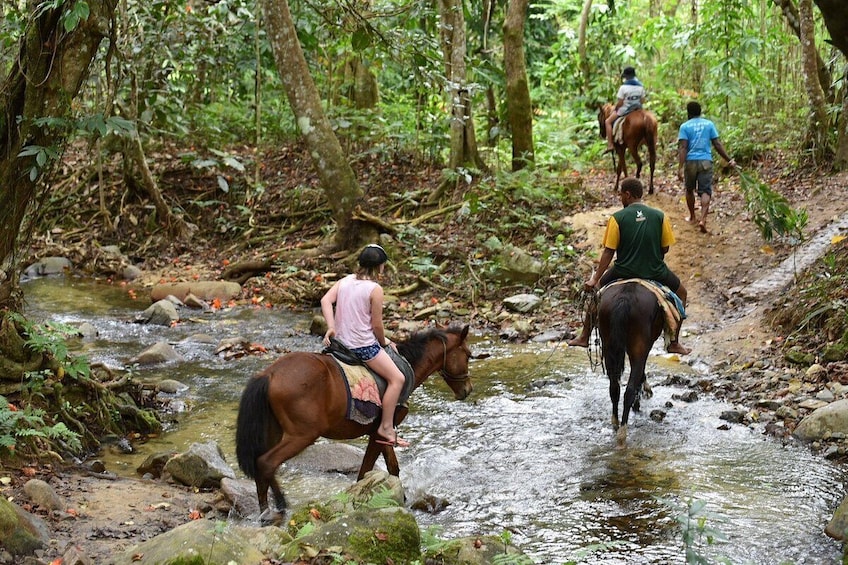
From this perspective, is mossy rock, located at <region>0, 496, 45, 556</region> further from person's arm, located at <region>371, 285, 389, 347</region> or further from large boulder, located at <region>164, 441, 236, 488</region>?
person's arm, located at <region>371, 285, 389, 347</region>

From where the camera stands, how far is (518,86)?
57.7 ft

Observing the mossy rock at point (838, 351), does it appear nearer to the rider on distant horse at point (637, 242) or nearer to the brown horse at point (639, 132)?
the rider on distant horse at point (637, 242)

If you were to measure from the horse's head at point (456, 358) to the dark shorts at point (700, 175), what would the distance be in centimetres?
844

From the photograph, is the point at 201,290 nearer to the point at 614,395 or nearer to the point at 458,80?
the point at 458,80

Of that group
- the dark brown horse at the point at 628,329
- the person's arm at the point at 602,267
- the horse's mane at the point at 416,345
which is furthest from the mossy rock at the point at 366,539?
the person's arm at the point at 602,267

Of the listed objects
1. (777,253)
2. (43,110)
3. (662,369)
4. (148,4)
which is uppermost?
(148,4)

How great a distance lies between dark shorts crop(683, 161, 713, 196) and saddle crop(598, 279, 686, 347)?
6.52 metres

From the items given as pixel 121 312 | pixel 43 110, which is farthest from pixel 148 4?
pixel 43 110

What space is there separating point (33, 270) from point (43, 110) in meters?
11.0

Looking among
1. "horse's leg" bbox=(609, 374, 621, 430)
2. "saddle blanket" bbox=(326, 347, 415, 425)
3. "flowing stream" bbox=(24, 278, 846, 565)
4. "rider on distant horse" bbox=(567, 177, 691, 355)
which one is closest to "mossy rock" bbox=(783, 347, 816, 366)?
"flowing stream" bbox=(24, 278, 846, 565)

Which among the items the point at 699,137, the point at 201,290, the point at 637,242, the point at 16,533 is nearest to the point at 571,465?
the point at 637,242

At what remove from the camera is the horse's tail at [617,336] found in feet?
25.9

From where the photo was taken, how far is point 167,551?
4199 millimetres

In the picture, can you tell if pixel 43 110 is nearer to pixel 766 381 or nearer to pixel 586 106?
pixel 766 381
